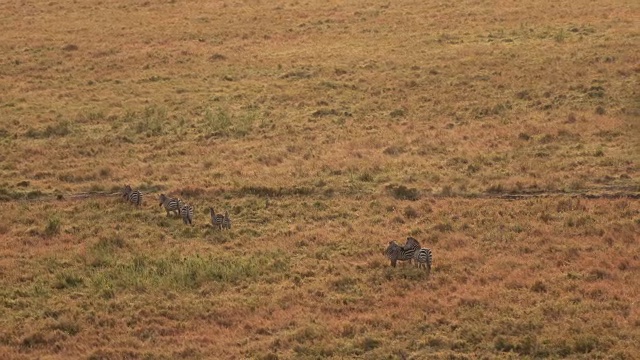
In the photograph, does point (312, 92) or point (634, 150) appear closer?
point (634, 150)

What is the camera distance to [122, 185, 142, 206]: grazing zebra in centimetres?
2984

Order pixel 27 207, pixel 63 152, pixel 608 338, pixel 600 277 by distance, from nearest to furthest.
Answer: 1. pixel 608 338
2. pixel 600 277
3. pixel 27 207
4. pixel 63 152

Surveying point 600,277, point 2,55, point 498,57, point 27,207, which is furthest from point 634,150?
point 2,55

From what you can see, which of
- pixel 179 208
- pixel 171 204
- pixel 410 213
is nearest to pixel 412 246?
pixel 410 213

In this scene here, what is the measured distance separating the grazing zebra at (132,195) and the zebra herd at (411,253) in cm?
862

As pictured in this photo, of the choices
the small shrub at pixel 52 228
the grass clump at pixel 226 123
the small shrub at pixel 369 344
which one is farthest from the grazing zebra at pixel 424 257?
the grass clump at pixel 226 123

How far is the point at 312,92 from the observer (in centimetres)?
4219

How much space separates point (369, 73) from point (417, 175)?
13523 millimetres

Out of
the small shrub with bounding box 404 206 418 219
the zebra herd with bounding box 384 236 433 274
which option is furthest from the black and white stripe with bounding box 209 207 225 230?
the zebra herd with bounding box 384 236 433 274

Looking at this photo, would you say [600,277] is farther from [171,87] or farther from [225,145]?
[171,87]

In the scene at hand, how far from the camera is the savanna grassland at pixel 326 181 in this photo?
21.7 m

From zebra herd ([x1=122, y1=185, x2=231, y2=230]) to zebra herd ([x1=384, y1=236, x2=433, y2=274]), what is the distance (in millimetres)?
5304

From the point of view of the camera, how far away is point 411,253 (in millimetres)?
24109

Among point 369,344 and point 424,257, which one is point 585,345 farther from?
point 424,257
